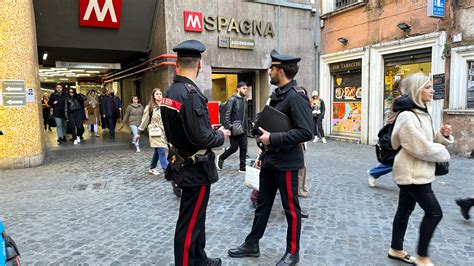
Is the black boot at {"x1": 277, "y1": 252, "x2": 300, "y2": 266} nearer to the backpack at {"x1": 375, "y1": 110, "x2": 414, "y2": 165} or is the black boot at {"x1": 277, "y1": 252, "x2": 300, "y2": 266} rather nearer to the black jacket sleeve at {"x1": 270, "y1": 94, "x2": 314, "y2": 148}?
the black jacket sleeve at {"x1": 270, "y1": 94, "x2": 314, "y2": 148}

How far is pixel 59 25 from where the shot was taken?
33.5 ft

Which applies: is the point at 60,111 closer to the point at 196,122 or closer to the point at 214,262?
the point at 214,262

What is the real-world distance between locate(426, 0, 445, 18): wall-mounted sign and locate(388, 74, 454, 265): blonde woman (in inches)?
270

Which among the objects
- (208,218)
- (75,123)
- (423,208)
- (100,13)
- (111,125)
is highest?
(100,13)

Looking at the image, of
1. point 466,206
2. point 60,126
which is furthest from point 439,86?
point 60,126

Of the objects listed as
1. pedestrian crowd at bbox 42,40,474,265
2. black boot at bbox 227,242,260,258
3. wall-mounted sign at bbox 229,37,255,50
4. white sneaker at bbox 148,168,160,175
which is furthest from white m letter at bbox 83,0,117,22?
black boot at bbox 227,242,260,258

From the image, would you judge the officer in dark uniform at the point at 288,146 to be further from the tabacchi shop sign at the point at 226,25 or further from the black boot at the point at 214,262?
the tabacchi shop sign at the point at 226,25

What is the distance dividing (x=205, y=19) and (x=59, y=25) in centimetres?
432

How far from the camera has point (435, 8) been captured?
854 cm

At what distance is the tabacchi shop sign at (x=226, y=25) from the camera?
10.7m

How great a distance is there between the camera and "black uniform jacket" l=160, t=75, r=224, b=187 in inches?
100

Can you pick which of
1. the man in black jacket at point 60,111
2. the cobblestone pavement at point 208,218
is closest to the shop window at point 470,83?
the cobblestone pavement at point 208,218

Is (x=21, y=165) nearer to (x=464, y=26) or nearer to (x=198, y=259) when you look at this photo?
(x=198, y=259)

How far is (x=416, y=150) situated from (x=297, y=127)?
98 cm
